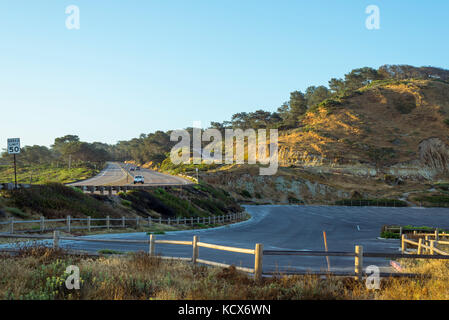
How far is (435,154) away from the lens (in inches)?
4564

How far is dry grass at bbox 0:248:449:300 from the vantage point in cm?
927

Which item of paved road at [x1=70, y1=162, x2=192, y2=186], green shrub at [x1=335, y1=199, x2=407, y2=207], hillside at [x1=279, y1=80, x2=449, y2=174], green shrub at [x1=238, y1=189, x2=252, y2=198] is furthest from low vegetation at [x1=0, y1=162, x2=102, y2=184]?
hillside at [x1=279, y1=80, x2=449, y2=174]

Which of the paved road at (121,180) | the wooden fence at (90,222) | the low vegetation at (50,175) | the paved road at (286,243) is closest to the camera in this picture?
the paved road at (286,243)

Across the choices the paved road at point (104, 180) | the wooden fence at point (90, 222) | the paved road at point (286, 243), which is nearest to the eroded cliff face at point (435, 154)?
the paved road at point (286, 243)

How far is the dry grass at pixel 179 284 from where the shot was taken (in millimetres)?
9266

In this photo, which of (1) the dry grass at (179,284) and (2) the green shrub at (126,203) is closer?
(1) the dry grass at (179,284)

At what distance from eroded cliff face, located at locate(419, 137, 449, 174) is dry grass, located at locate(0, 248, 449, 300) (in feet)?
368

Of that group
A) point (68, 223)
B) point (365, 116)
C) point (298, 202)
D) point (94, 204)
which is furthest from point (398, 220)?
point (365, 116)

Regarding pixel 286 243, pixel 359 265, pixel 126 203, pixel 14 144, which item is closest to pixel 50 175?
pixel 126 203

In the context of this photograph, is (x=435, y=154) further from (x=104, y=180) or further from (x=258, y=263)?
(x=258, y=263)

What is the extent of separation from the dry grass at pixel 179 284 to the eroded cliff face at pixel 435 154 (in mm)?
112301

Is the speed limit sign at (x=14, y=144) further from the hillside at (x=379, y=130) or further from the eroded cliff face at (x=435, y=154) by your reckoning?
the eroded cliff face at (x=435, y=154)

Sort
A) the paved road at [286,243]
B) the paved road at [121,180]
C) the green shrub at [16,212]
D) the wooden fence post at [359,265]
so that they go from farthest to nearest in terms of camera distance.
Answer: the paved road at [121,180] < the green shrub at [16,212] < the paved road at [286,243] < the wooden fence post at [359,265]

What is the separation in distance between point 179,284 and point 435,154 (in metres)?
121
